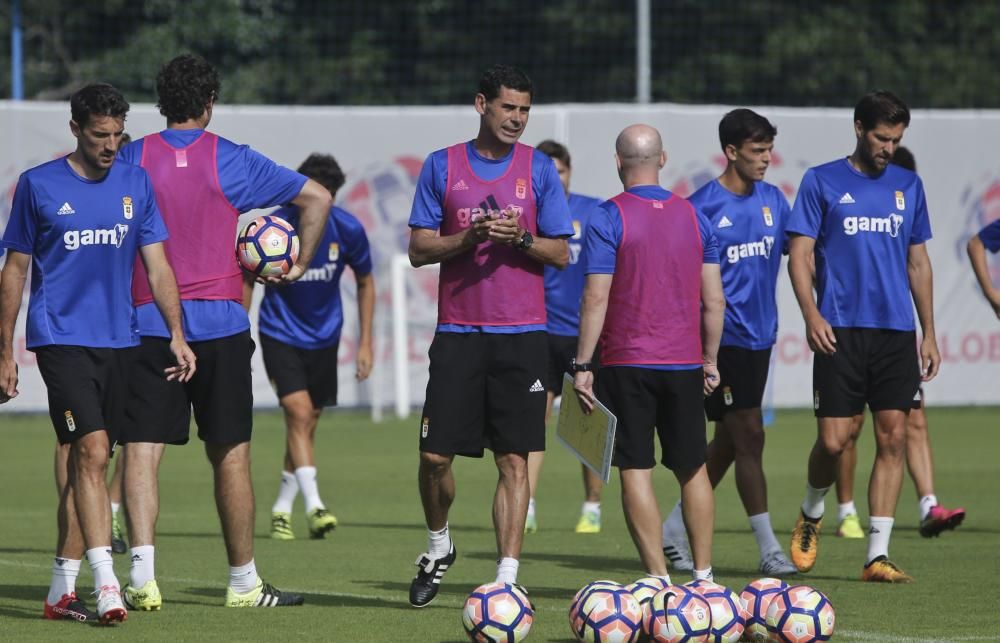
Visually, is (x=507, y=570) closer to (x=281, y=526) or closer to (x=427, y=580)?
(x=427, y=580)

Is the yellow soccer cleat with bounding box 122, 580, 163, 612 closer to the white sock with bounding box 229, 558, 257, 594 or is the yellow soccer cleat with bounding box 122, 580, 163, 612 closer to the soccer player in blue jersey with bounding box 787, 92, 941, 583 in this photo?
the white sock with bounding box 229, 558, 257, 594

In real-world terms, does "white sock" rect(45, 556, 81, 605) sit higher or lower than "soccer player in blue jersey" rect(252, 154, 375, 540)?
lower

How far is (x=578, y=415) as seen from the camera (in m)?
8.26

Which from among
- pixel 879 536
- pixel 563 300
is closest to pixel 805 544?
pixel 879 536

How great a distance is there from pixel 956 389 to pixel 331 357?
1134 centimetres

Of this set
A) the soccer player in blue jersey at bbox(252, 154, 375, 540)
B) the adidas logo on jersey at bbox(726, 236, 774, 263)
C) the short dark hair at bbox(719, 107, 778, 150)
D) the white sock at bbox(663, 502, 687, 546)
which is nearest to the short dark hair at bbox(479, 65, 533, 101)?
the short dark hair at bbox(719, 107, 778, 150)

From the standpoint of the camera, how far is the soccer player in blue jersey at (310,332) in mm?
12141

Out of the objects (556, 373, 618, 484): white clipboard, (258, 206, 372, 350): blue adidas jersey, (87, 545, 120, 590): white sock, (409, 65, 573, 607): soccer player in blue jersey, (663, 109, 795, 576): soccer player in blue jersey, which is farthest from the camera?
(258, 206, 372, 350): blue adidas jersey

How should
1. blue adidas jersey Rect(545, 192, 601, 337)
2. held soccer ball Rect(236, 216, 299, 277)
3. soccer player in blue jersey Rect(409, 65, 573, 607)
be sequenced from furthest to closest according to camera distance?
blue adidas jersey Rect(545, 192, 601, 337)
held soccer ball Rect(236, 216, 299, 277)
soccer player in blue jersey Rect(409, 65, 573, 607)

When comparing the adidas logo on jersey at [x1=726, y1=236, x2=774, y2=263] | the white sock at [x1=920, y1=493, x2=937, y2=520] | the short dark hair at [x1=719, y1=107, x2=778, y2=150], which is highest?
the short dark hair at [x1=719, y1=107, x2=778, y2=150]

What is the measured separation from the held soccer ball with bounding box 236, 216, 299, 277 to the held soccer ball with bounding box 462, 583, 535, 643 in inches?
84.3

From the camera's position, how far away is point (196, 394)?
326 inches

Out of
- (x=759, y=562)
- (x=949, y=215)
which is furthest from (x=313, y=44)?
(x=759, y=562)

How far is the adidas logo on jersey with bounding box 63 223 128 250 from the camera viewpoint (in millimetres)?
7855
